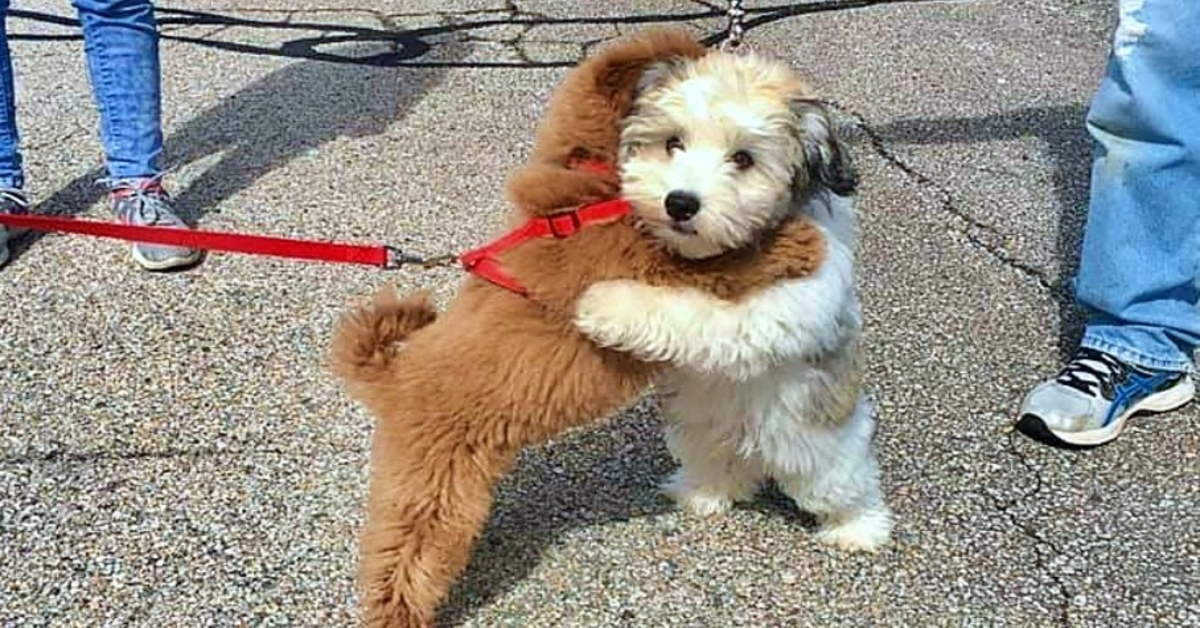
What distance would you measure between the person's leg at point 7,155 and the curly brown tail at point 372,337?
77.8 inches

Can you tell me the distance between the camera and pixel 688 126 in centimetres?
213

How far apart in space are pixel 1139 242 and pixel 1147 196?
0.38ft

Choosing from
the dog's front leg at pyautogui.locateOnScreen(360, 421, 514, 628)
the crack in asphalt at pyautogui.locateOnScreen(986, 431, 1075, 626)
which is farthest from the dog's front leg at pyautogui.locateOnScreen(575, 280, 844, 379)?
the crack in asphalt at pyautogui.locateOnScreen(986, 431, 1075, 626)

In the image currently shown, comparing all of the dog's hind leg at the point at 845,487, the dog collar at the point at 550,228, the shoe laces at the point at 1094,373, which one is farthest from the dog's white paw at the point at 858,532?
the dog collar at the point at 550,228

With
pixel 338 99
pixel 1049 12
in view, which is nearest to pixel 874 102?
pixel 1049 12

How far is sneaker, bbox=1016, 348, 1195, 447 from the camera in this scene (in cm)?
320

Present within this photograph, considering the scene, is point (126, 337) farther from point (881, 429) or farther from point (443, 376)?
point (881, 429)

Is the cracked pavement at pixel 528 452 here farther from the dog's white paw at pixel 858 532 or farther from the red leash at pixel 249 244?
the red leash at pixel 249 244

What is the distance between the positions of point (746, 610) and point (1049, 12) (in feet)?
15.6

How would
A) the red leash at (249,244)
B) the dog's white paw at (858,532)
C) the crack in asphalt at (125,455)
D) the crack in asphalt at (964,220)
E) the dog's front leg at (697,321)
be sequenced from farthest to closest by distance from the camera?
the crack in asphalt at (964,220), the crack in asphalt at (125,455), the dog's white paw at (858,532), the red leash at (249,244), the dog's front leg at (697,321)

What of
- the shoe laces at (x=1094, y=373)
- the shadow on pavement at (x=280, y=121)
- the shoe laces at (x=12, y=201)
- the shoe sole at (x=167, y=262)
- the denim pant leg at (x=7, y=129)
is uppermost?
the shoe laces at (x=1094, y=373)

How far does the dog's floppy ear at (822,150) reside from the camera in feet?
7.15

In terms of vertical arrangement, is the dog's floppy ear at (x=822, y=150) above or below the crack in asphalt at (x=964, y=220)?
above

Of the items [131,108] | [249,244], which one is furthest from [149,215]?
[249,244]
